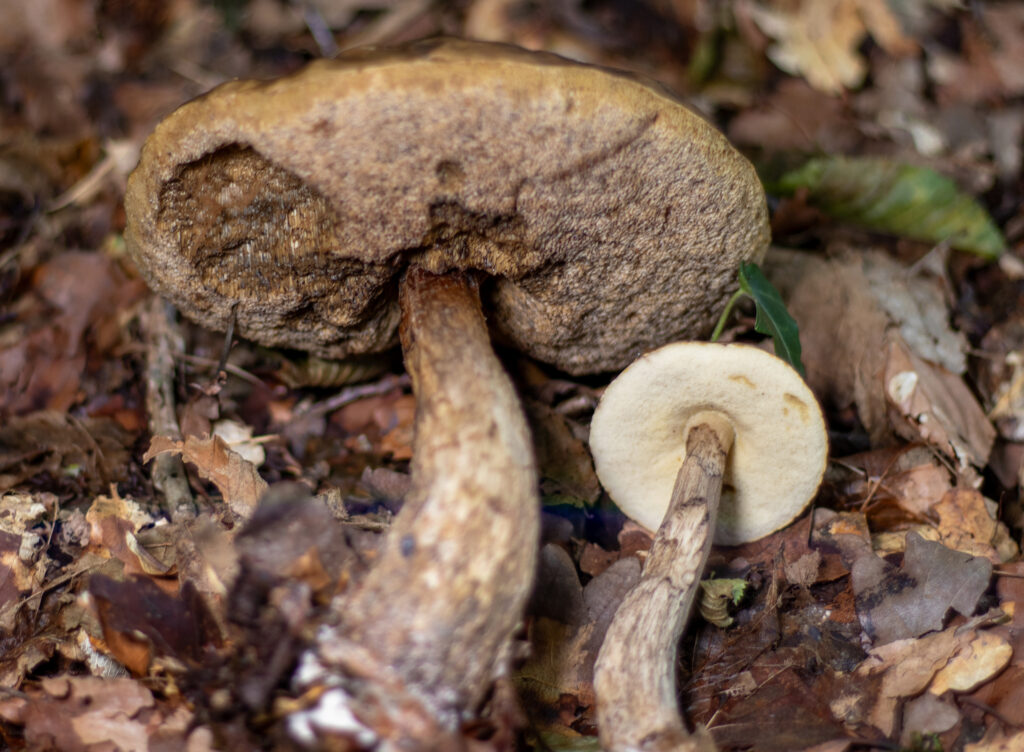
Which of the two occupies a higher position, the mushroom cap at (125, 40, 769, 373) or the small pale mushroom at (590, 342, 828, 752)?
the mushroom cap at (125, 40, 769, 373)

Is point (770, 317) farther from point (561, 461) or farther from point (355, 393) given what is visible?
point (355, 393)

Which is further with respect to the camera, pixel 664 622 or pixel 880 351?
pixel 880 351

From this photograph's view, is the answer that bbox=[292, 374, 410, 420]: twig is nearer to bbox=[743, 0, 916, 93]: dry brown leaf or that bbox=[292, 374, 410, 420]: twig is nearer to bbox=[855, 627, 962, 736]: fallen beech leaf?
bbox=[855, 627, 962, 736]: fallen beech leaf

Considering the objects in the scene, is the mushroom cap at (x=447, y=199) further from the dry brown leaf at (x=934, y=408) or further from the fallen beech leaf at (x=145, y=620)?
the fallen beech leaf at (x=145, y=620)

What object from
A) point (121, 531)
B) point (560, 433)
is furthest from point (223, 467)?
point (560, 433)

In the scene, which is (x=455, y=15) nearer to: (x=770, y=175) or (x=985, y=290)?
(x=770, y=175)

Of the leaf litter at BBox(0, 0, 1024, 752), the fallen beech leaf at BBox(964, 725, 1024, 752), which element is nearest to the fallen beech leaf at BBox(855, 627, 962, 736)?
the leaf litter at BBox(0, 0, 1024, 752)
